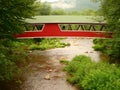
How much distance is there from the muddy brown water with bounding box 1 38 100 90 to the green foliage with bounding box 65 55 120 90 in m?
0.76

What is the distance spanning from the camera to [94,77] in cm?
1641

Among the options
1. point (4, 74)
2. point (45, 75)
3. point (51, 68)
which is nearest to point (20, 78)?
point (45, 75)

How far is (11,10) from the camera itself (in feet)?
53.4

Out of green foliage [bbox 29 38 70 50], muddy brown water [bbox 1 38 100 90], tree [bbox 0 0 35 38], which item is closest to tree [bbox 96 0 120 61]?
muddy brown water [bbox 1 38 100 90]

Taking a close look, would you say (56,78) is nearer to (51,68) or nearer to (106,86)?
(51,68)

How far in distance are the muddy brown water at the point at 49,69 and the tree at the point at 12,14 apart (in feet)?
13.9

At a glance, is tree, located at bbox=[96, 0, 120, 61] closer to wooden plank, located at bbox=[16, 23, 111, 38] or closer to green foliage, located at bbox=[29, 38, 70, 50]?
wooden plank, located at bbox=[16, 23, 111, 38]

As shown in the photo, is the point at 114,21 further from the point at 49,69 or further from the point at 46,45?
the point at 46,45

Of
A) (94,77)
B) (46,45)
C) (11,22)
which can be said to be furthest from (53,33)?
(94,77)

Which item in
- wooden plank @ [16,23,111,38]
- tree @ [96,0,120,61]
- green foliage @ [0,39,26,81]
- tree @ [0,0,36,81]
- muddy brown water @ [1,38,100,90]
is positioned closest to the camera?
green foliage @ [0,39,26,81]

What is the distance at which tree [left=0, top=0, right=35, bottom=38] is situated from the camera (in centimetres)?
1587

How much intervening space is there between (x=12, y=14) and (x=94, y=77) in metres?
6.93

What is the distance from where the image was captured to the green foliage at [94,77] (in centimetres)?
1569

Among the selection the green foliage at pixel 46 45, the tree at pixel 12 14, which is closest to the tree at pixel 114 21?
the tree at pixel 12 14
